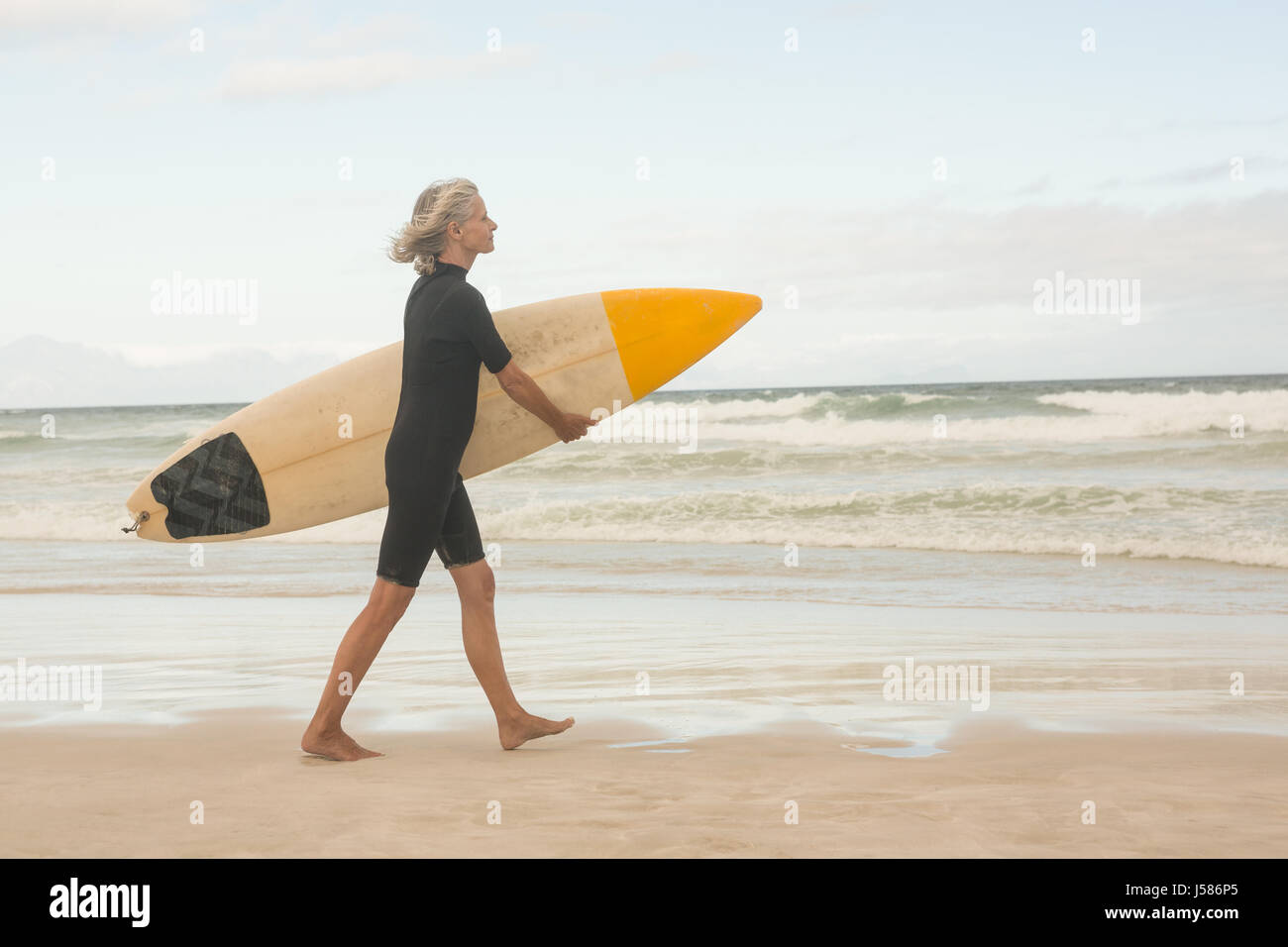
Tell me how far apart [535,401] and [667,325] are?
3.31 ft

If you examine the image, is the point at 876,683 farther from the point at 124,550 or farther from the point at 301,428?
the point at 124,550

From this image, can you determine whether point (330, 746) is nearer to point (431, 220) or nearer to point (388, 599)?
point (388, 599)

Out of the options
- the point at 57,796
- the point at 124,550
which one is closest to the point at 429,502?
the point at 57,796

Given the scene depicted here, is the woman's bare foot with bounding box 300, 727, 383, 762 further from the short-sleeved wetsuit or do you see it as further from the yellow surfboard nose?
the yellow surfboard nose

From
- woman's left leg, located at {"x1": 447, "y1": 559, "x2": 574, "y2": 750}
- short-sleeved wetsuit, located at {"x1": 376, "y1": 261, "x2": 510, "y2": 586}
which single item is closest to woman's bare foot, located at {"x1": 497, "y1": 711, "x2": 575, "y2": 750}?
woman's left leg, located at {"x1": 447, "y1": 559, "x2": 574, "y2": 750}

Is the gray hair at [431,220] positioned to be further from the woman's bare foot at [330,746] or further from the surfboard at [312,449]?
the woman's bare foot at [330,746]

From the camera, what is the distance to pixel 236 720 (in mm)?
3854

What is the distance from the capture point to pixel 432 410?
3320 mm

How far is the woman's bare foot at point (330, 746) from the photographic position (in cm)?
327

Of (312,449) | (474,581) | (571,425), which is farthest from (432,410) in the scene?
(312,449)

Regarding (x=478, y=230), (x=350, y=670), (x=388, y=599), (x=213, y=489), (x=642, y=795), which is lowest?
(x=642, y=795)

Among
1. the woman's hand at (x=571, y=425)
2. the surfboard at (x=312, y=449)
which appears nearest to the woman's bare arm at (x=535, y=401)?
the woman's hand at (x=571, y=425)

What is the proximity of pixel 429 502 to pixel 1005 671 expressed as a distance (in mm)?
2497
